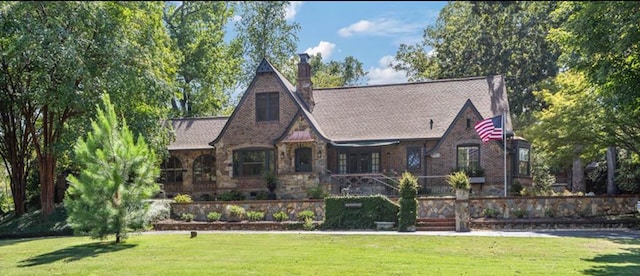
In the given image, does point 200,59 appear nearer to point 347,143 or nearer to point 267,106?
point 267,106

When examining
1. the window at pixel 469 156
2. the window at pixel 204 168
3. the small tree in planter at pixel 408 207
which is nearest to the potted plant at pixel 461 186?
the small tree in planter at pixel 408 207

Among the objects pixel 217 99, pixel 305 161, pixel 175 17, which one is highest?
pixel 175 17

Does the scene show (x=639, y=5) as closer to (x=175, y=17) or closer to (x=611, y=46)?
(x=611, y=46)

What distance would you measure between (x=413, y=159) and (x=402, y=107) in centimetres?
377

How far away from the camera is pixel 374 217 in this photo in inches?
843

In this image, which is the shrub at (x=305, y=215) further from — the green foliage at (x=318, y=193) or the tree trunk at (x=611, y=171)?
the tree trunk at (x=611, y=171)

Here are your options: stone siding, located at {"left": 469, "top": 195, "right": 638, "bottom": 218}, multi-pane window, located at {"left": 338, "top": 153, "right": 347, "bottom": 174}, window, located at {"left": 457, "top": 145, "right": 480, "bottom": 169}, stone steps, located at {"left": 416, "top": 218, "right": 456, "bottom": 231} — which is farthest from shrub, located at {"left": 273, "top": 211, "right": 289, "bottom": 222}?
window, located at {"left": 457, "top": 145, "right": 480, "bottom": 169}

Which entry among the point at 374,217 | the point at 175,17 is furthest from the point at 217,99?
the point at 374,217

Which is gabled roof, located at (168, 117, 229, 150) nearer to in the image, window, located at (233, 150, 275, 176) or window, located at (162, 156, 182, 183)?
window, located at (162, 156, 182, 183)

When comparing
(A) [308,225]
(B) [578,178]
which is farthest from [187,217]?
(B) [578,178]

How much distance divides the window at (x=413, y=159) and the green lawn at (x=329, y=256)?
36.1 feet

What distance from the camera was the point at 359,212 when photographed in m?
21.6

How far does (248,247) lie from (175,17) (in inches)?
1294

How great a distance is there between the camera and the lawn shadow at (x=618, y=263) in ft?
36.6
